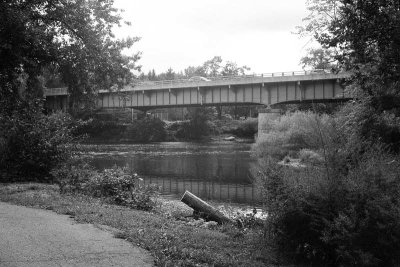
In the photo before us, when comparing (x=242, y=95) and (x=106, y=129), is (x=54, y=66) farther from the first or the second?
(x=106, y=129)

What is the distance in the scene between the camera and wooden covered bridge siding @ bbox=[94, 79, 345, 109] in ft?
179

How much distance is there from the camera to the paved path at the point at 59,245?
6527mm

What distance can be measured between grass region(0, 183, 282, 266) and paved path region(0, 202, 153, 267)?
31cm

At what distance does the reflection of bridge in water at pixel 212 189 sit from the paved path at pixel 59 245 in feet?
38.3

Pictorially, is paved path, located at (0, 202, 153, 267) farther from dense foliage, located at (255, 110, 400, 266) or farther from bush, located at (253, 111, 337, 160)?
bush, located at (253, 111, 337, 160)

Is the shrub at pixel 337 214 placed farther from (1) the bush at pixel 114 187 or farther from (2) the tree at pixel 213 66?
(2) the tree at pixel 213 66

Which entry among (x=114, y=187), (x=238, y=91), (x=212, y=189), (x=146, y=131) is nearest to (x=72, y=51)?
(x=114, y=187)

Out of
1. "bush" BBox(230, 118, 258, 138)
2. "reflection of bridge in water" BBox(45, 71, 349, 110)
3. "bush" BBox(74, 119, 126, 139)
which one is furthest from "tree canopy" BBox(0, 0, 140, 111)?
"bush" BBox(74, 119, 126, 139)

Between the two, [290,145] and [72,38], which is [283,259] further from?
[290,145]

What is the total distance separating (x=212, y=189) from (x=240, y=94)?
39318 millimetres

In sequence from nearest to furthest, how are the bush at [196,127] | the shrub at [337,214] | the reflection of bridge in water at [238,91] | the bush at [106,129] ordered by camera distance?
the shrub at [337,214] → the reflection of bridge in water at [238,91] → the bush at [106,129] → the bush at [196,127]

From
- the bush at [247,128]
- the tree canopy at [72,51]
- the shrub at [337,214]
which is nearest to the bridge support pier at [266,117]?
the bush at [247,128]

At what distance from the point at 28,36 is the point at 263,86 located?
159ft

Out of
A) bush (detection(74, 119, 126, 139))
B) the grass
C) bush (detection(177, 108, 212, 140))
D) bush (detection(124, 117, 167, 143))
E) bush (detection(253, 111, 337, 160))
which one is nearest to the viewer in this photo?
the grass
